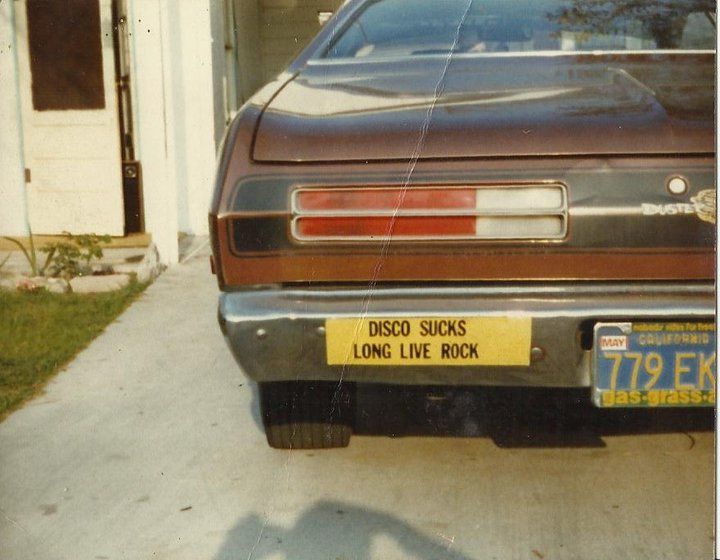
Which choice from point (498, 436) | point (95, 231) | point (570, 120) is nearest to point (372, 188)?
point (570, 120)

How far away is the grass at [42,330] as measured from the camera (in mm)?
4414

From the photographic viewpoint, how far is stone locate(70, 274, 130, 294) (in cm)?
604

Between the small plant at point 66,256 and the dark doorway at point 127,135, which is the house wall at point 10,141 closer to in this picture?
the dark doorway at point 127,135

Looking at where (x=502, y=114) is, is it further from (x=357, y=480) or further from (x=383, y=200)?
(x=357, y=480)

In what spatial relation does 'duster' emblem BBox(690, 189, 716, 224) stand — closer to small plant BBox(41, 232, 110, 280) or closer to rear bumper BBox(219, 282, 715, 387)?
rear bumper BBox(219, 282, 715, 387)

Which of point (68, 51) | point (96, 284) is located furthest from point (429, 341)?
point (68, 51)

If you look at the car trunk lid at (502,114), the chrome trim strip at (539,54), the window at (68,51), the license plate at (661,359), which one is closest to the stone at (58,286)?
the window at (68,51)

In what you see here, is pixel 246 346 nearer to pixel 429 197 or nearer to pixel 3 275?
pixel 429 197

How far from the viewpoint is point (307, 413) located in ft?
11.0

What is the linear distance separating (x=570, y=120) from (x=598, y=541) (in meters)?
1.19

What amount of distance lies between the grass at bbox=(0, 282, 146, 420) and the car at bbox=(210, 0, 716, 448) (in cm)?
184

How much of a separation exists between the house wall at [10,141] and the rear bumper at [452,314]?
17.3ft

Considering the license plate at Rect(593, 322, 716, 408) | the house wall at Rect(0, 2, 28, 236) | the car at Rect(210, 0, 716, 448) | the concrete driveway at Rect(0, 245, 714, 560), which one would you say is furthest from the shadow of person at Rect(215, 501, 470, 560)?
the house wall at Rect(0, 2, 28, 236)

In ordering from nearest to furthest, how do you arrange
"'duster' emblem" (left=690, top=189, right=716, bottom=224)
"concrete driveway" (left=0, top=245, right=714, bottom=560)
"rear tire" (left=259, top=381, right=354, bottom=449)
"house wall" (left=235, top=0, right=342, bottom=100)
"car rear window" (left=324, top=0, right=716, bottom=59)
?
"'duster' emblem" (left=690, top=189, right=716, bottom=224)
"concrete driveway" (left=0, top=245, right=714, bottom=560)
"rear tire" (left=259, top=381, right=354, bottom=449)
"car rear window" (left=324, top=0, right=716, bottom=59)
"house wall" (left=235, top=0, right=342, bottom=100)
